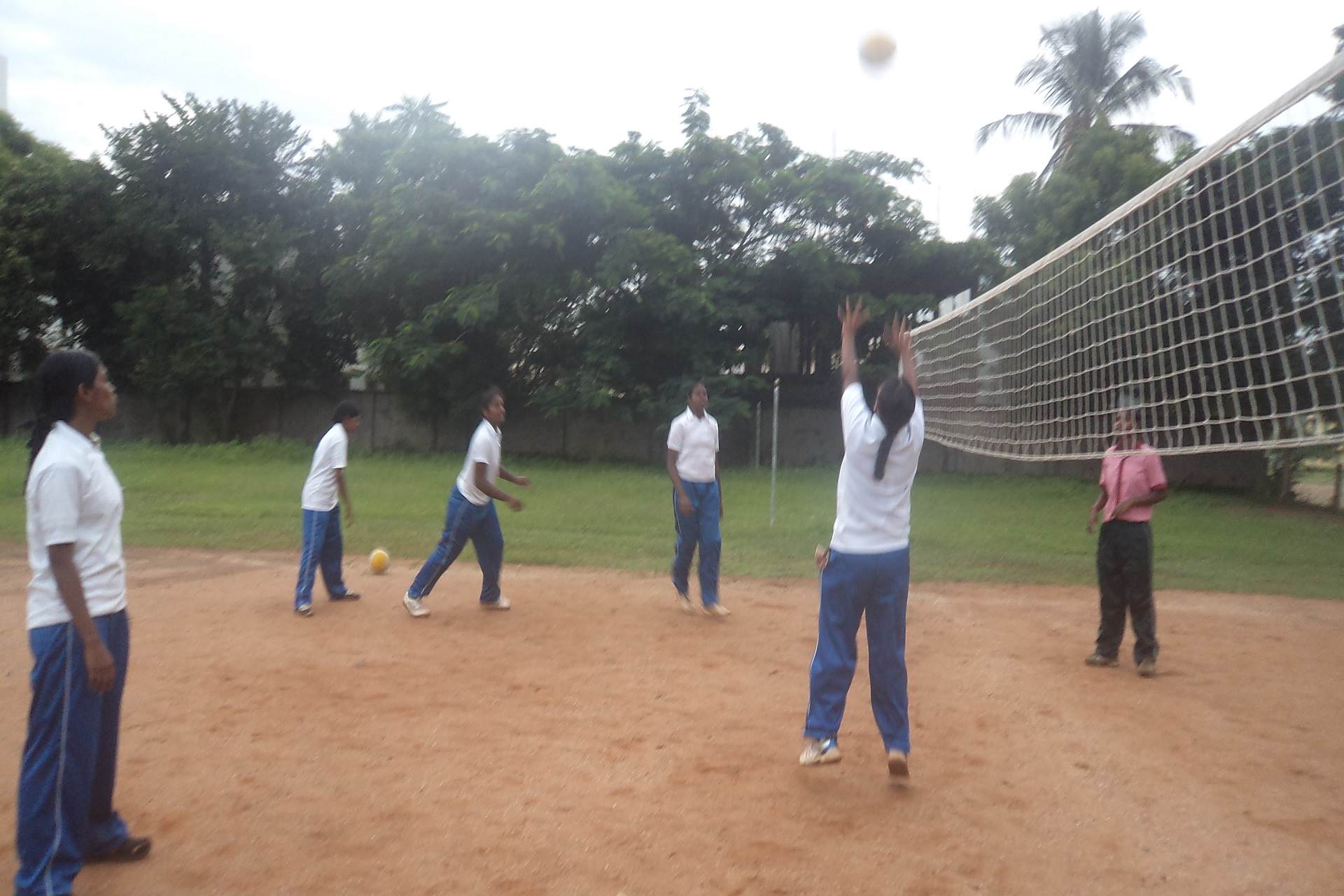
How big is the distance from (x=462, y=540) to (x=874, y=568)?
4204 mm

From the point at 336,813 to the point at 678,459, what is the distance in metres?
4.48

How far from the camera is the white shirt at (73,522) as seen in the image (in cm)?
341

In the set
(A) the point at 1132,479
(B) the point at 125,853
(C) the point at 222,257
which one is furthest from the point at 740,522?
(C) the point at 222,257

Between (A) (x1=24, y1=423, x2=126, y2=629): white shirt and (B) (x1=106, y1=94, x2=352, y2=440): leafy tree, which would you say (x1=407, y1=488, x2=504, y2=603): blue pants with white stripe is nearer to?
(A) (x1=24, y1=423, x2=126, y2=629): white shirt

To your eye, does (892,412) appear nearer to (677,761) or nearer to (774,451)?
(677,761)

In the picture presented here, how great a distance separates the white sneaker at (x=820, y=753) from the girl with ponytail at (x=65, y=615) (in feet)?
8.99

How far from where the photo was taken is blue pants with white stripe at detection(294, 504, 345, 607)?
27.2 ft

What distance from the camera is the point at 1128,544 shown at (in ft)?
23.4

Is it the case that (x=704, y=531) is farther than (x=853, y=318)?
Yes

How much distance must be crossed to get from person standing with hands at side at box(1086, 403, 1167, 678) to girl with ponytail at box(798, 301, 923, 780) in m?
2.77

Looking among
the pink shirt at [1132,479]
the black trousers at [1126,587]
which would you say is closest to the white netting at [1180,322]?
the pink shirt at [1132,479]

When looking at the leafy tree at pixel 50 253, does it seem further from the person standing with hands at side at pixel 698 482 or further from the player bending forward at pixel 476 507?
the person standing with hands at side at pixel 698 482

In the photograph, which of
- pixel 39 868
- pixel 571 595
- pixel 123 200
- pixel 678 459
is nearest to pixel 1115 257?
pixel 678 459

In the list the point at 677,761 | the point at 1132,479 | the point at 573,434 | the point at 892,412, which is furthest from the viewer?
the point at 573,434
